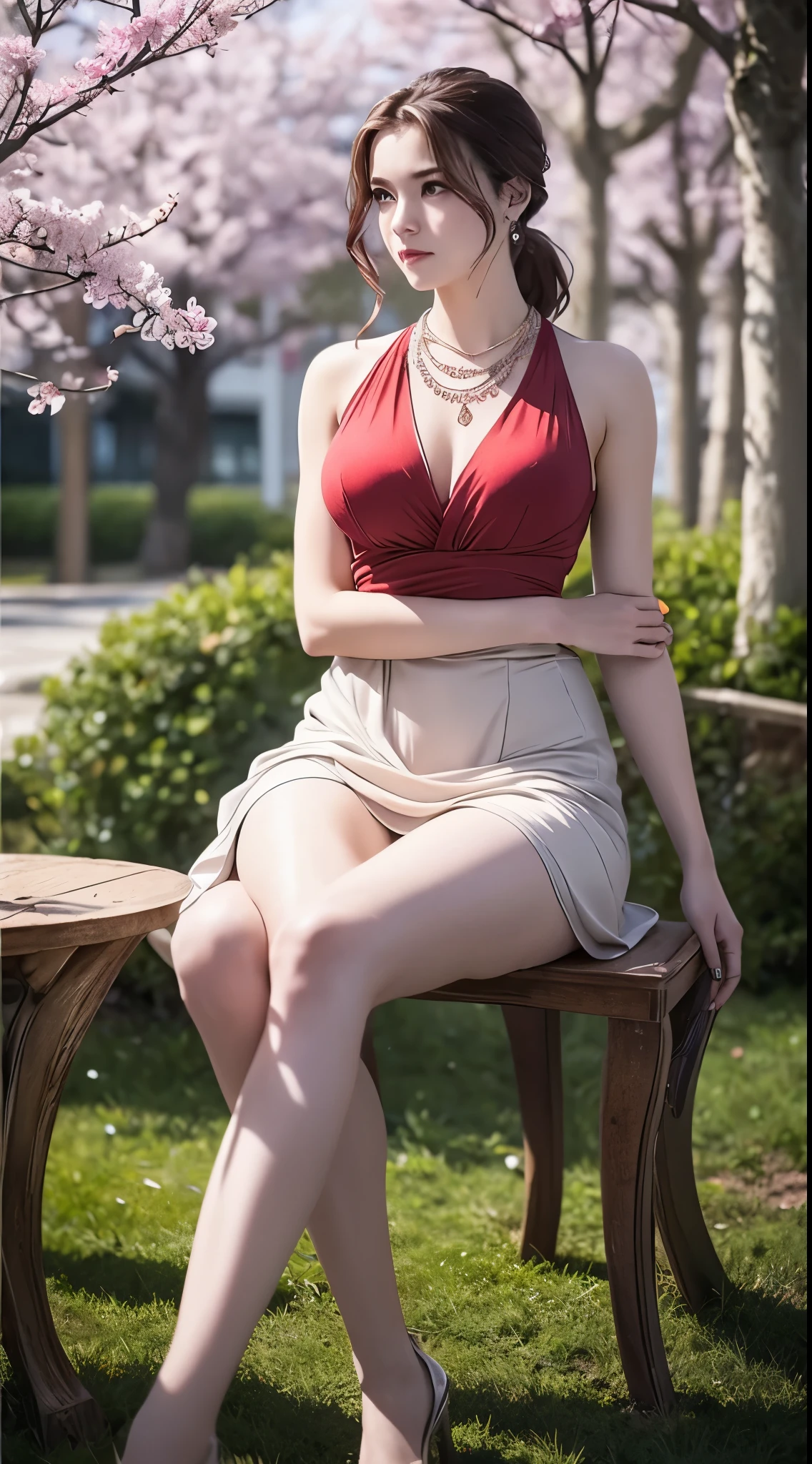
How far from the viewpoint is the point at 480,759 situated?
6.80 ft

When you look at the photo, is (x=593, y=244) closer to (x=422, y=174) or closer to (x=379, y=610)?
(x=422, y=174)

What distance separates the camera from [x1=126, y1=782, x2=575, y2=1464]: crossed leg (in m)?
1.62

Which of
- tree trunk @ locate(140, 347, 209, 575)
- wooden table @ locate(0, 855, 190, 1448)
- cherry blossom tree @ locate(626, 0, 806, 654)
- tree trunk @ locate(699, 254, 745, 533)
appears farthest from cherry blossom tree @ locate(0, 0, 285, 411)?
tree trunk @ locate(140, 347, 209, 575)

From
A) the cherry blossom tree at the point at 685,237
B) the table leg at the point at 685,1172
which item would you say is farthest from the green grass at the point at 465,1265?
the cherry blossom tree at the point at 685,237

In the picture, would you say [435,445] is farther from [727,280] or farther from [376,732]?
[727,280]

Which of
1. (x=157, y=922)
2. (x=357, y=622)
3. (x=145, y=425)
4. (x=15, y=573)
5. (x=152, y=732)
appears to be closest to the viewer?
(x=157, y=922)

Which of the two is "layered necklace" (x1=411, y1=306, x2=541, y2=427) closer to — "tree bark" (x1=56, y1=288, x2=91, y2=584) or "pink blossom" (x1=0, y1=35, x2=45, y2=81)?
"pink blossom" (x1=0, y1=35, x2=45, y2=81)

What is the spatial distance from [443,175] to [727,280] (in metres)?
8.85

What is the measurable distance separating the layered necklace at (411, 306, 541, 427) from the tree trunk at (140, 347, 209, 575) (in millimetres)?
11527

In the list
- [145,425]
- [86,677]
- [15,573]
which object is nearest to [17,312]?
[86,677]

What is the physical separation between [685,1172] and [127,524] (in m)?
16.3

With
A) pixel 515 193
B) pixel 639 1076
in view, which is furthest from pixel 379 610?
pixel 639 1076

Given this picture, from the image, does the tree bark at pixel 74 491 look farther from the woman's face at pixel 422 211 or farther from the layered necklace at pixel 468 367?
the woman's face at pixel 422 211

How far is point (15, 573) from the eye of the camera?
15625 mm
